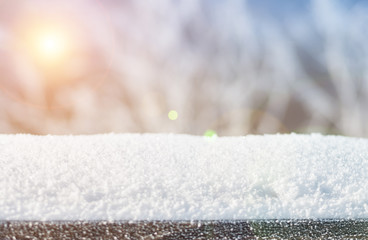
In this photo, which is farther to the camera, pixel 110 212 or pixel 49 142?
pixel 49 142

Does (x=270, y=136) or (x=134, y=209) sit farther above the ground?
(x=270, y=136)

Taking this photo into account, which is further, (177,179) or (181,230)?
(177,179)

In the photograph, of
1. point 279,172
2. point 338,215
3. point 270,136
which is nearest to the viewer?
point 338,215

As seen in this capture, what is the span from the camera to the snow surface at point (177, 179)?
0.69 meters

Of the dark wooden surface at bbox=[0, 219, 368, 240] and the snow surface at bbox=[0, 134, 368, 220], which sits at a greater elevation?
the snow surface at bbox=[0, 134, 368, 220]

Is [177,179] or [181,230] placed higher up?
[177,179]

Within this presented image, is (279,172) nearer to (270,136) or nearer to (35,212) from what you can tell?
(270,136)

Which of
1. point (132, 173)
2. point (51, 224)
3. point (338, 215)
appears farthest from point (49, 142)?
point (338, 215)

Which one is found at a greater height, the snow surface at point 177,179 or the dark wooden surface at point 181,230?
the snow surface at point 177,179

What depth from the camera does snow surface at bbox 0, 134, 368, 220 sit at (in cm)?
69

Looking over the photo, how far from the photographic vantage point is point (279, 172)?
864mm

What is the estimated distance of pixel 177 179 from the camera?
798 millimetres

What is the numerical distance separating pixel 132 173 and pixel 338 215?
0.40 m

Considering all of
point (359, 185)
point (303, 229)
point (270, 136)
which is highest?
point (270, 136)
